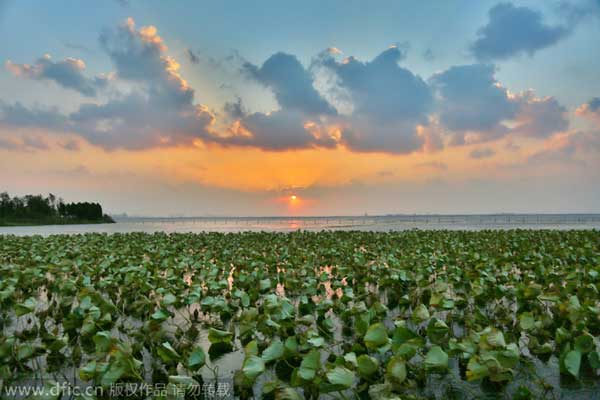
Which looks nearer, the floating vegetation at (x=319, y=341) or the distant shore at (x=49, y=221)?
the floating vegetation at (x=319, y=341)

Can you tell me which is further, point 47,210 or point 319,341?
point 47,210

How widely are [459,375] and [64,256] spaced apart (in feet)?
24.0

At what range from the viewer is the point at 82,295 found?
3.69 metres

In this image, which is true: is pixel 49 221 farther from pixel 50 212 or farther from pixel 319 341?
pixel 319 341

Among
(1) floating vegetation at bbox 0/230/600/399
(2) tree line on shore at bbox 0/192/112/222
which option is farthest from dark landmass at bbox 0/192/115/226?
(1) floating vegetation at bbox 0/230/600/399

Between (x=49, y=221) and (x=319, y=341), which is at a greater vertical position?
(x=319, y=341)

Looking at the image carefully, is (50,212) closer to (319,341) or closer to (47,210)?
(47,210)

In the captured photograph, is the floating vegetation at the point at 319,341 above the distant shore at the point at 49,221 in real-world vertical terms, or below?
above

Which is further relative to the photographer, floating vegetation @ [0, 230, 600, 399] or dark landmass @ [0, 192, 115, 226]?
dark landmass @ [0, 192, 115, 226]

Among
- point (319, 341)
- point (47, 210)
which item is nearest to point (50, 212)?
point (47, 210)

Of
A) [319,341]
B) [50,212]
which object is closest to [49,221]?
[50,212]

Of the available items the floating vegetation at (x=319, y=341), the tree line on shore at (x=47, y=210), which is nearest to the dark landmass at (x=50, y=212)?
the tree line on shore at (x=47, y=210)

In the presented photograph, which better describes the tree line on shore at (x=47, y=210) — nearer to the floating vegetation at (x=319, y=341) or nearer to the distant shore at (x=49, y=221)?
the distant shore at (x=49, y=221)

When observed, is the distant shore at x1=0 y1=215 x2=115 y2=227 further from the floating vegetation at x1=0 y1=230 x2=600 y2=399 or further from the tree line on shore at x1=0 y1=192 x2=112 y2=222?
the floating vegetation at x1=0 y1=230 x2=600 y2=399
